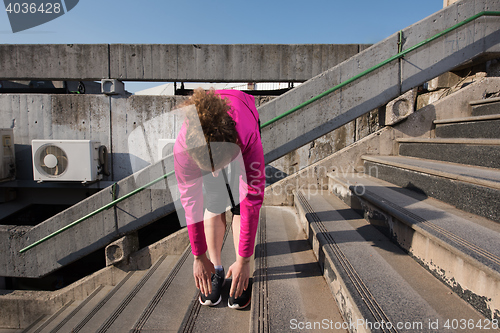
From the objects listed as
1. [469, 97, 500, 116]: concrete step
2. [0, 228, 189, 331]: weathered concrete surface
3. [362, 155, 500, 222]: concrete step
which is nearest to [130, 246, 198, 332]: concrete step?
[0, 228, 189, 331]: weathered concrete surface

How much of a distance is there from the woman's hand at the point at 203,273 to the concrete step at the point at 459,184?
1.79 m

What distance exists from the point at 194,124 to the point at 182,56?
394 cm

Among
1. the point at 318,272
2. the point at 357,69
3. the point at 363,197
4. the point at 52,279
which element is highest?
the point at 357,69

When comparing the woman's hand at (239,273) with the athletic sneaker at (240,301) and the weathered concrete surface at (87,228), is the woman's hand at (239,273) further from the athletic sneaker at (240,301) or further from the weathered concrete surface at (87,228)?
the weathered concrete surface at (87,228)

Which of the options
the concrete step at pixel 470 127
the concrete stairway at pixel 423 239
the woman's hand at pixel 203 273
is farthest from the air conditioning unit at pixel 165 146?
the concrete step at pixel 470 127

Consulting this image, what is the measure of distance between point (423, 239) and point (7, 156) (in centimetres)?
607

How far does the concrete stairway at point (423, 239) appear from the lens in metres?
1.20

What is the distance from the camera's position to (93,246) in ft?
11.5

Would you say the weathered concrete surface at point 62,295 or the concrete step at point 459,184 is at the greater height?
the concrete step at point 459,184

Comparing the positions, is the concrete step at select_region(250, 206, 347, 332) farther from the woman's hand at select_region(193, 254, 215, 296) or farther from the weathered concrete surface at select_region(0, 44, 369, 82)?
the weathered concrete surface at select_region(0, 44, 369, 82)

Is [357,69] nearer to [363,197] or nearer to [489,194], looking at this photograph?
[363,197]

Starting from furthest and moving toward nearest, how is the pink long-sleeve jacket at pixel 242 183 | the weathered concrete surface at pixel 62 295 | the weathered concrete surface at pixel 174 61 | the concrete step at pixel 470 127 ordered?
the weathered concrete surface at pixel 174 61, the weathered concrete surface at pixel 62 295, the concrete step at pixel 470 127, the pink long-sleeve jacket at pixel 242 183

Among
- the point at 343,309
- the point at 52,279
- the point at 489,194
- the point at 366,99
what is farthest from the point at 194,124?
the point at 52,279

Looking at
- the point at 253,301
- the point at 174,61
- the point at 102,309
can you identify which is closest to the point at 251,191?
the point at 253,301
